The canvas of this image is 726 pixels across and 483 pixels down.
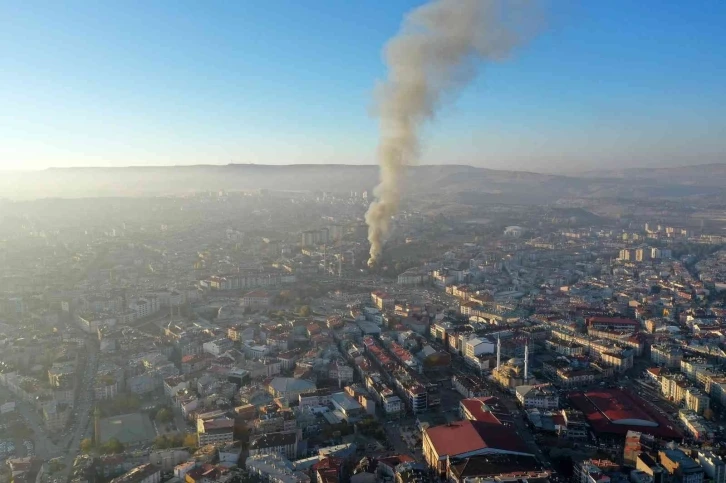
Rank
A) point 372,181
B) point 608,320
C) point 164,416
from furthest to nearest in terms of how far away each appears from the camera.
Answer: point 372,181 < point 608,320 < point 164,416

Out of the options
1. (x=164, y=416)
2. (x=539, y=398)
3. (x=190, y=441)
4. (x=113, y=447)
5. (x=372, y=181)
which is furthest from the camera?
(x=372, y=181)

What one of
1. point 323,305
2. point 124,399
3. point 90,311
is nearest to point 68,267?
point 90,311

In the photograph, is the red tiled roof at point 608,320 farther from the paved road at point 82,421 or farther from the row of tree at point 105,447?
the paved road at point 82,421

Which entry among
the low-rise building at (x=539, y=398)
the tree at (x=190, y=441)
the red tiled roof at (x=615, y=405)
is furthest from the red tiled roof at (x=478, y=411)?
the tree at (x=190, y=441)

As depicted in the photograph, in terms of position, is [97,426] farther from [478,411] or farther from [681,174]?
[681,174]

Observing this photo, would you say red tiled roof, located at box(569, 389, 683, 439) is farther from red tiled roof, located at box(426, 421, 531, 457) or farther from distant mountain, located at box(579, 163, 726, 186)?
distant mountain, located at box(579, 163, 726, 186)

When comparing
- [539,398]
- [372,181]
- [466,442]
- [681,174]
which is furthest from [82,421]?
[681,174]
